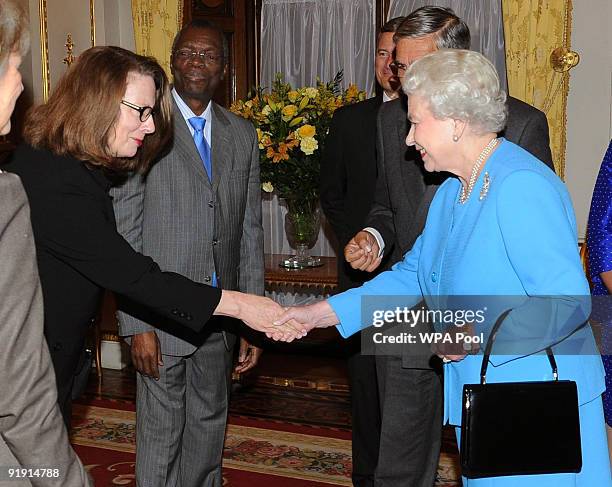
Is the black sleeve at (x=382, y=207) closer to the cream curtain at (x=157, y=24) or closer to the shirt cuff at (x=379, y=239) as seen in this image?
the shirt cuff at (x=379, y=239)

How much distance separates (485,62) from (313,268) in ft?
11.0

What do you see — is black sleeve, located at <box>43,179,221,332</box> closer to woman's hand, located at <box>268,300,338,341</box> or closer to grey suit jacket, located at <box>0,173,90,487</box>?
woman's hand, located at <box>268,300,338,341</box>

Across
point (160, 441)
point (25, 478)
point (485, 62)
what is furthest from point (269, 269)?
point (25, 478)

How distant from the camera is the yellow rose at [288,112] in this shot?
532 cm

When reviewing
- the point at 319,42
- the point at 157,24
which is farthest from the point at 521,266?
the point at 157,24

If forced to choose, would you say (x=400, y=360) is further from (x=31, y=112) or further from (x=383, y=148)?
(x=31, y=112)

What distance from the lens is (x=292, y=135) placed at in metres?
5.34

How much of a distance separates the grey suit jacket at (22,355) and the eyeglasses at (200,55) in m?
2.39

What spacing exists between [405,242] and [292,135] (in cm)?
204

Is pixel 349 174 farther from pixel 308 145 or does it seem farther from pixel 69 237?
pixel 69 237

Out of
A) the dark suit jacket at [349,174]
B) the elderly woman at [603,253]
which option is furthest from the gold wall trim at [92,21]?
the elderly woman at [603,253]

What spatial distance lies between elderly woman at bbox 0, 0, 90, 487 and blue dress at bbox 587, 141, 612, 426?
2303 millimetres

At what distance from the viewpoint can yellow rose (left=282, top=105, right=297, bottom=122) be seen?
5.32 m

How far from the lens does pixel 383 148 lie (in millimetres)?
3564
